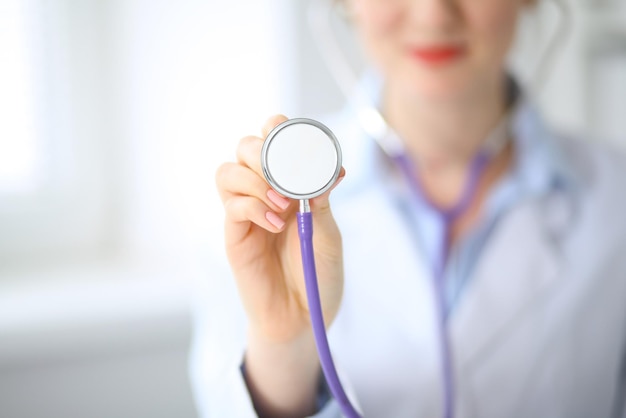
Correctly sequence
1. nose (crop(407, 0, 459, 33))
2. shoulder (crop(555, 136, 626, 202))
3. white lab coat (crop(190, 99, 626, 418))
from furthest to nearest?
1. shoulder (crop(555, 136, 626, 202))
2. nose (crop(407, 0, 459, 33))
3. white lab coat (crop(190, 99, 626, 418))

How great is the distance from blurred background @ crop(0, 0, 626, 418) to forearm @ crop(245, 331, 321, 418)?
1.54 ft

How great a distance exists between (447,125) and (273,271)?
54cm

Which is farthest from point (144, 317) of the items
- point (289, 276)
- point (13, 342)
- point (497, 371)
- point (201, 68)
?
point (289, 276)

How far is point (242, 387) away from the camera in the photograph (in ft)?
1.21

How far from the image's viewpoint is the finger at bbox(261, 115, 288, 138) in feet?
0.93

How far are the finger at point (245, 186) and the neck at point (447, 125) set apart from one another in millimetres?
509

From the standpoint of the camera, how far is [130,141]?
1018 mm

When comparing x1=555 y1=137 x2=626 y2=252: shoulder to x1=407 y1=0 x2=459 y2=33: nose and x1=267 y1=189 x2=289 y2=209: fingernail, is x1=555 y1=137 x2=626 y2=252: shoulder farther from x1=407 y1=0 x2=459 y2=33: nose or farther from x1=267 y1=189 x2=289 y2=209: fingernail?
x1=267 y1=189 x2=289 y2=209: fingernail

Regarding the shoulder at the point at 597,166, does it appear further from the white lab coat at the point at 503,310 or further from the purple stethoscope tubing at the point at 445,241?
the purple stethoscope tubing at the point at 445,241

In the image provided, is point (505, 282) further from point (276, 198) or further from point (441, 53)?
point (276, 198)

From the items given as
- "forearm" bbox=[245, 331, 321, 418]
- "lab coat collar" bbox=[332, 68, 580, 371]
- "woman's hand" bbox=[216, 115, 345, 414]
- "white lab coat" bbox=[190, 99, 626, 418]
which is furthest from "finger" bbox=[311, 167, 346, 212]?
"lab coat collar" bbox=[332, 68, 580, 371]

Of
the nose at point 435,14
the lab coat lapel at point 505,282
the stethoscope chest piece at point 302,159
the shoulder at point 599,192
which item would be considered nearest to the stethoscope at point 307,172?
the stethoscope chest piece at point 302,159

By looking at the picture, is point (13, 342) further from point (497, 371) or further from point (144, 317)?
point (497, 371)

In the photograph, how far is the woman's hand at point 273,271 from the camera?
0.30 meters
